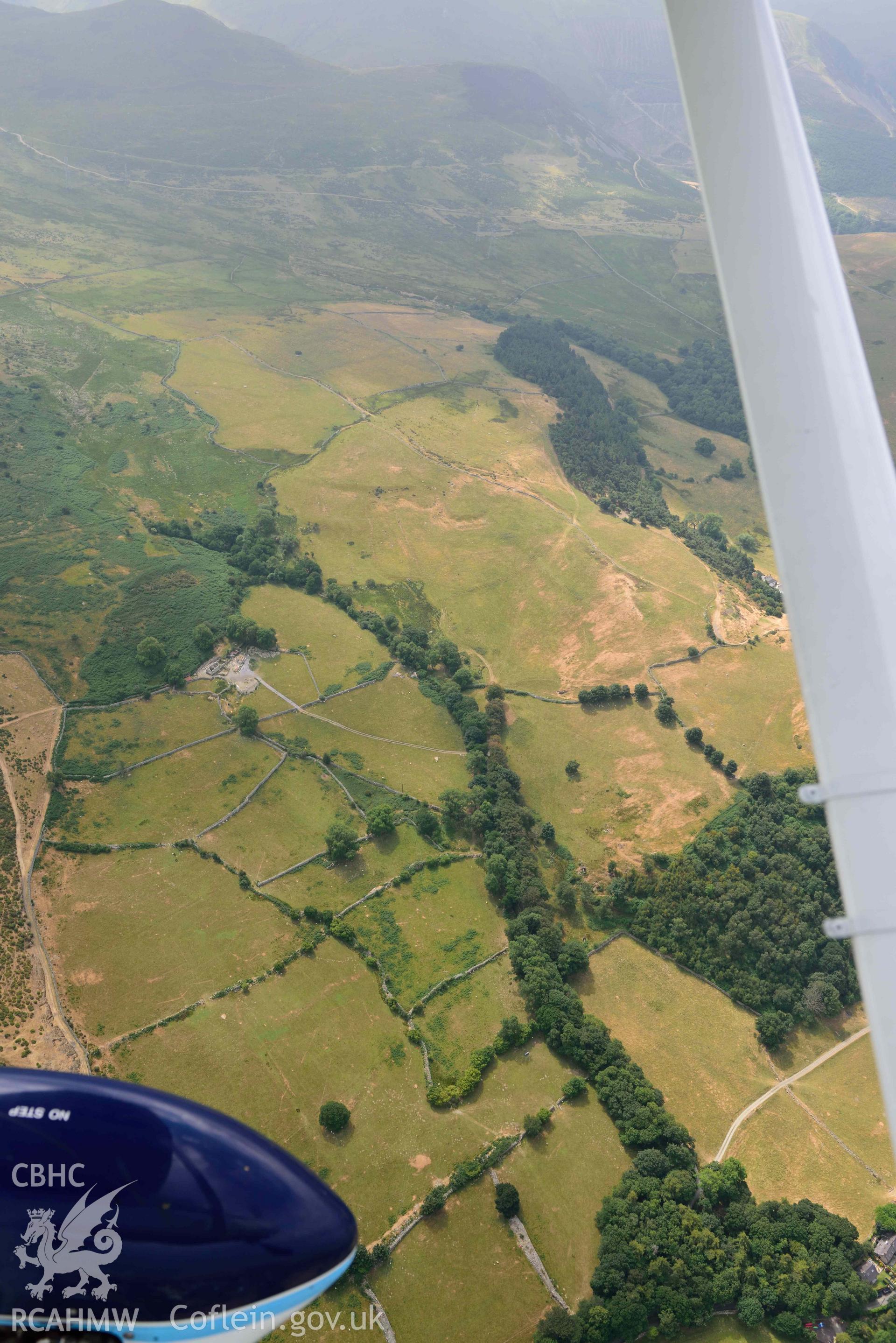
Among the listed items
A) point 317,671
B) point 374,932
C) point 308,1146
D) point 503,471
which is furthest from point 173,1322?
point 503,471

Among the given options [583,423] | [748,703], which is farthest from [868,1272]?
[583,423]

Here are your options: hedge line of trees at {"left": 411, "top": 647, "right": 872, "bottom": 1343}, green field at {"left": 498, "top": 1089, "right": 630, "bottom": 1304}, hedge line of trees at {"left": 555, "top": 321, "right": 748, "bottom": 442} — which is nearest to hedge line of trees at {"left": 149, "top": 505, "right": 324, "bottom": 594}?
hedge line of trees at {"left": 411, "top": 647, "right": 872, "bottom": 1343}

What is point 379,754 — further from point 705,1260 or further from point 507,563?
point 705,1260

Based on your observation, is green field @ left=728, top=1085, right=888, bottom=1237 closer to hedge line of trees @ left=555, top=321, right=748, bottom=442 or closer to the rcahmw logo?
the rcahmw logo

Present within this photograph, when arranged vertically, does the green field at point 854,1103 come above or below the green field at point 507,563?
below

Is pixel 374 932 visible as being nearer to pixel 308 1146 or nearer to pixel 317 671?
pixel 308 1146

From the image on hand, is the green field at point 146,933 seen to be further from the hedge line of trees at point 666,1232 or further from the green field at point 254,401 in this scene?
the green field at point 254,401

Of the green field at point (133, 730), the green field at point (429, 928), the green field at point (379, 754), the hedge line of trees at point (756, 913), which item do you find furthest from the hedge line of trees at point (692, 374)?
the green field at point (133, 730)
